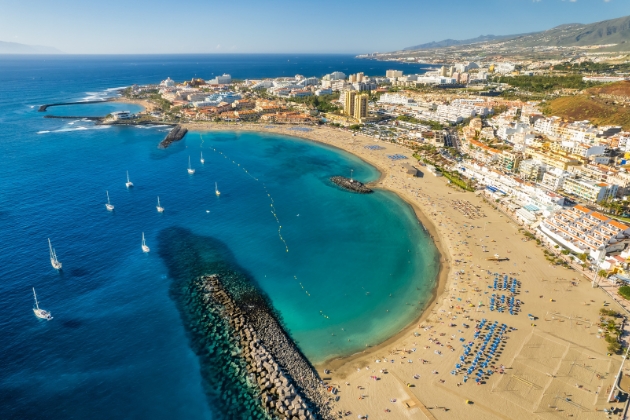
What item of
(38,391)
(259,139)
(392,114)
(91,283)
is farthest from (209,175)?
(392,114)

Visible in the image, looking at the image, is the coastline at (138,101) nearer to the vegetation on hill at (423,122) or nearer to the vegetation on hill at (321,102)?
the vegetation on hill at (321,102)

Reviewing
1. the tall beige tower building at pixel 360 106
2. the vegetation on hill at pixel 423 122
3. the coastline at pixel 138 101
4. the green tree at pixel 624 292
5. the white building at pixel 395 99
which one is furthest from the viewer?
the coastline at pixel 138 101

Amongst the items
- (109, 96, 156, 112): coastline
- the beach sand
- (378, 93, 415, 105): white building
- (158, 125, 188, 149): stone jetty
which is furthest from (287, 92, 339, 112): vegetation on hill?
Answer: the beach sand

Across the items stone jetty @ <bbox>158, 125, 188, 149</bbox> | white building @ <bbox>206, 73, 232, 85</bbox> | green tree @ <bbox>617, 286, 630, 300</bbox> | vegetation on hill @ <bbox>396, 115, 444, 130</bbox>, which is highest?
white building @ <bbox>206, 73, 232, 85</bbox>

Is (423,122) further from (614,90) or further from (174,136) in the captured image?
(174,136)

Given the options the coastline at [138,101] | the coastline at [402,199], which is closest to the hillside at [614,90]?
the coastline at [402,199]

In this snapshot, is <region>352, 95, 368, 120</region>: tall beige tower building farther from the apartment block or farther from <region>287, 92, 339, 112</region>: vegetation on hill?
the apartment block
